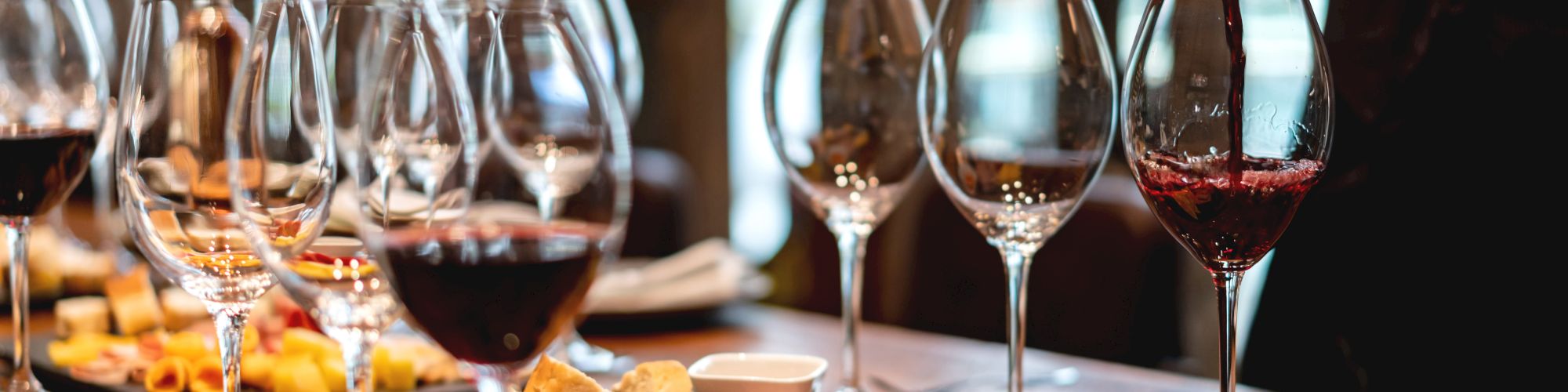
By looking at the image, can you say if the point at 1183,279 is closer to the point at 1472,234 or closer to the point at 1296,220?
the point at 1296,220

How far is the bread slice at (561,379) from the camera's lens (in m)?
0.61

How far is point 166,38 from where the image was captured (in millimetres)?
651

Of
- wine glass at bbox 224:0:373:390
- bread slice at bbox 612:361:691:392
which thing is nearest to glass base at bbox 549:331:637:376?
bread slice at bbox 612:361:691:392

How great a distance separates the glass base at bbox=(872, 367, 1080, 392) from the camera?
0.86 m

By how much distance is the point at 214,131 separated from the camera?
24.7 inches

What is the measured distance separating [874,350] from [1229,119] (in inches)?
19.7

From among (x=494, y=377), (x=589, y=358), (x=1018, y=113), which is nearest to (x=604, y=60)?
(x=589, y=358)

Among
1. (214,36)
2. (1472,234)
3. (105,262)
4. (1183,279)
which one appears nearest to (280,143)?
(214,36)

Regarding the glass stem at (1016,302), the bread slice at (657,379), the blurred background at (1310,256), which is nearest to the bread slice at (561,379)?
the bread slice at (657,379)

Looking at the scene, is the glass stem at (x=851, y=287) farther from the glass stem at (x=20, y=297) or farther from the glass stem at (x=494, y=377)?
the glass stem at (x=20, y=297)

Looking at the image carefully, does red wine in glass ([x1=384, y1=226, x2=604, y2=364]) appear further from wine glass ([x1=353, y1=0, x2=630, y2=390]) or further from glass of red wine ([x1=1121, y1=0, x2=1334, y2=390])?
glass of red wine ([x1=1121, y1=0, x2=1334, y2=390])

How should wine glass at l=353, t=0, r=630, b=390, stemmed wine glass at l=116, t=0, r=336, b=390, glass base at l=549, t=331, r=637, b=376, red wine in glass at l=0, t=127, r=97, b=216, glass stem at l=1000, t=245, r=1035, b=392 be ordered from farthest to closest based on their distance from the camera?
glass base at l=549, t=331, r=637, b=376
red wine in glass at l=0, t=127, r=97, b=216
glass stem at l=1000, t=245, r=1035, b=392
stemmed wine glass at l=116, t=0, r=336, b=390
wine glass at l=353, t=0, r=630, b=390

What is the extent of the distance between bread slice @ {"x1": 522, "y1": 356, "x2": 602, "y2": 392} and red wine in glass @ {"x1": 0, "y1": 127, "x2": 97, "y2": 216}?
39 centimetres

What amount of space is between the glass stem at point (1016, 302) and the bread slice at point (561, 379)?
216 mm
